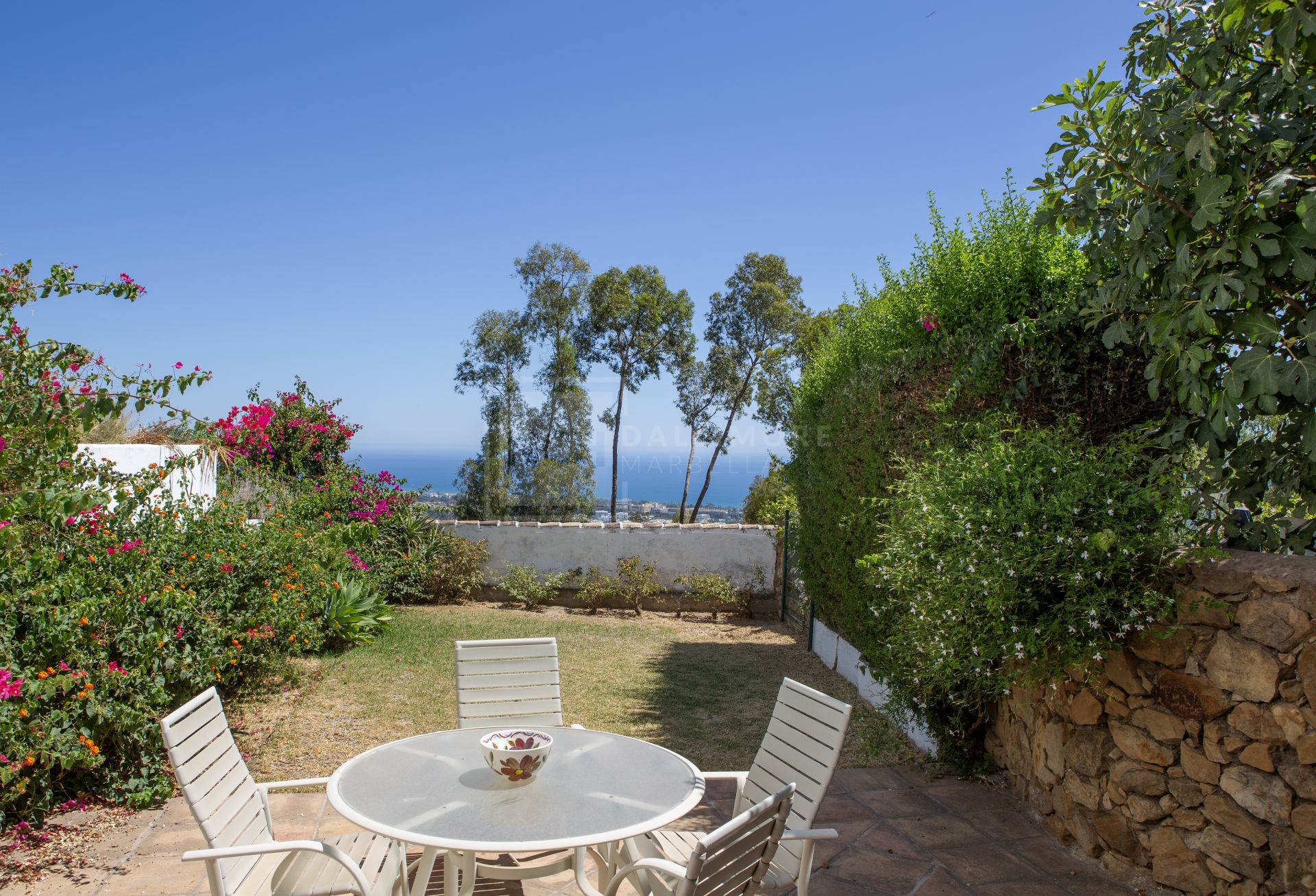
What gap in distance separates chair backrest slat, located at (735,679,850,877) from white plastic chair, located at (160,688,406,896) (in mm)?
1391

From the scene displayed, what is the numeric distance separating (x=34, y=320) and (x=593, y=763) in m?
3.41

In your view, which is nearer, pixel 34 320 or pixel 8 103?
pixel 34 320

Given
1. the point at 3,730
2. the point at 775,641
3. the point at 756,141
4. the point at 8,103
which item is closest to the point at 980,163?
the point at 756,141

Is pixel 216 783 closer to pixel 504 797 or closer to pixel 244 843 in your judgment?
pixel 244 843

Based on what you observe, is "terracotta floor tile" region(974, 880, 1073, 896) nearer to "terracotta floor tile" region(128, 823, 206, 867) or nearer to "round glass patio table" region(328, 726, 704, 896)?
"round glass patio table" region(328, 726, 704, 896)

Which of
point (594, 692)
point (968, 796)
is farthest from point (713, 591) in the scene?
point (968, 796)

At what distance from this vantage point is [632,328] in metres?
21.5

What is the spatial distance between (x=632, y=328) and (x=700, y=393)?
112 inches

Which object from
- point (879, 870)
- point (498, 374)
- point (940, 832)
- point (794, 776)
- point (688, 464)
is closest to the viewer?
point (794, 776)

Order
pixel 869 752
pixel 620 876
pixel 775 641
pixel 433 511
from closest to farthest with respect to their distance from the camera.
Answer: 1. pixel 620 876
2. pixel 869 752
3. pixel 775 641
4. pixel 433 511

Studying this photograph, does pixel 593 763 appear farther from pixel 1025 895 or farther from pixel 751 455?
pixel 751 455

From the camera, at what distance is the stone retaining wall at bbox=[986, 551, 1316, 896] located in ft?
9.14

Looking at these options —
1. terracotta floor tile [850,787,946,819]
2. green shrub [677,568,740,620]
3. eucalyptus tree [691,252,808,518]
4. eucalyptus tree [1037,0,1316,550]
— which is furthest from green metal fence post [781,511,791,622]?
eucalyptus tree [691,252,808,518]

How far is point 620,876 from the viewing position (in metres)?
2.46
